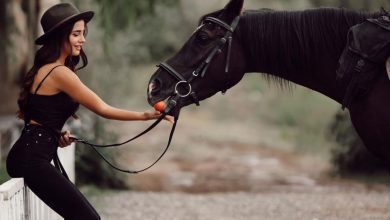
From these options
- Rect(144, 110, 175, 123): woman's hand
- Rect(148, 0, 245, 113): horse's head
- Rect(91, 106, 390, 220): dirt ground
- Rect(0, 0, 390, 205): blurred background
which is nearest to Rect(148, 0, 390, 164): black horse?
Rect(148, 0, 245, 113): horse's head

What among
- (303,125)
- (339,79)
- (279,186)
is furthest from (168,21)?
(339,79)

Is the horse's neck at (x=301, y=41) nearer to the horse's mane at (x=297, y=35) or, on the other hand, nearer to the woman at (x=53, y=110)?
the horse's mane at (x=297, y=35)

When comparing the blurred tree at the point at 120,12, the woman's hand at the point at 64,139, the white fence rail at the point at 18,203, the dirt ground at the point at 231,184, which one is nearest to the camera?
the white fence rail at the point at 18,203

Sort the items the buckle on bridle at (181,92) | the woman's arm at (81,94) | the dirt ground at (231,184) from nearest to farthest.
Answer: the woman's arm at (81,94), the buckle on bridle at (181,92), the dirt ground at (231,184)

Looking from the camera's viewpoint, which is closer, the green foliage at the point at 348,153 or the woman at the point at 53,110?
the woman at the point at 53,110

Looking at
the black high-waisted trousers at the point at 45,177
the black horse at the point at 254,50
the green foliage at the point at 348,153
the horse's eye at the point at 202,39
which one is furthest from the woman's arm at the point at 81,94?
the green foliage at the point at 348,153

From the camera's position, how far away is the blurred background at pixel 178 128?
10922mm

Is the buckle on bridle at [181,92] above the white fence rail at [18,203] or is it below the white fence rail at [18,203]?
above

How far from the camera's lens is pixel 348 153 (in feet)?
39.9

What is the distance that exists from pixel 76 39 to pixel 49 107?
0.41 meters

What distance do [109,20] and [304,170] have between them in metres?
5.69

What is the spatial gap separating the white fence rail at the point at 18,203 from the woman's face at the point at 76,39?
876 mm

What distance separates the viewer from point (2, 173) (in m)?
6.24

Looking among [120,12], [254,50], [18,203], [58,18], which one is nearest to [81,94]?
[58,18]
